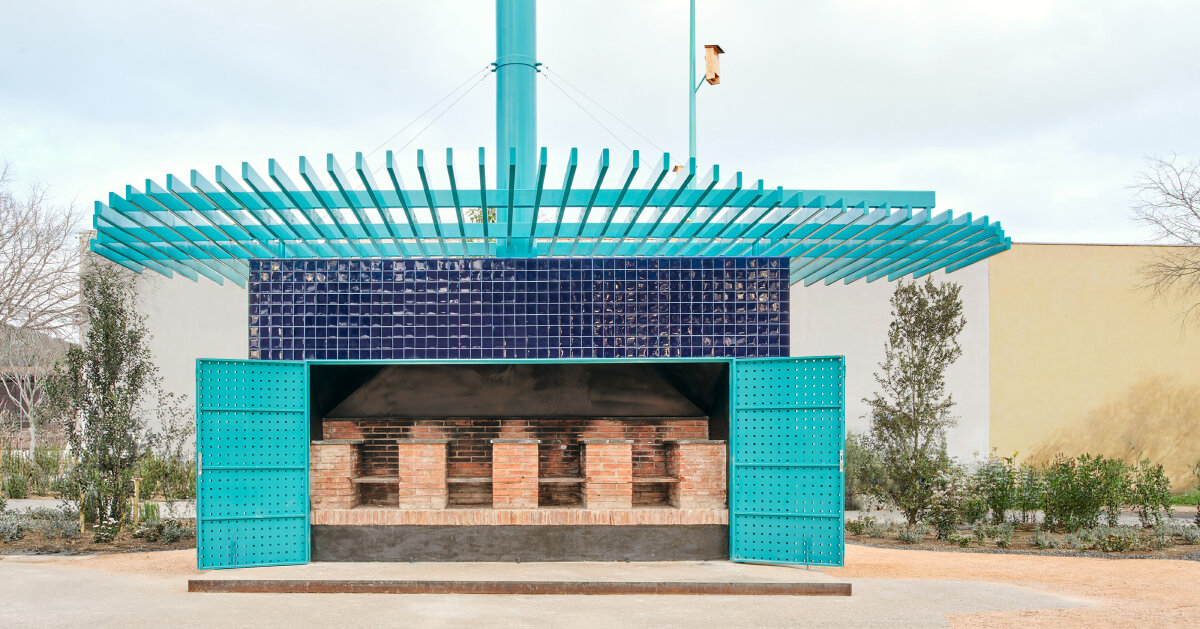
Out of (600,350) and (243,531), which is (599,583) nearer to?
(600,350)

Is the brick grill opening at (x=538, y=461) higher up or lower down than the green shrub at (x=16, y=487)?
higher up

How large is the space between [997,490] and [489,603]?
926 centimetres

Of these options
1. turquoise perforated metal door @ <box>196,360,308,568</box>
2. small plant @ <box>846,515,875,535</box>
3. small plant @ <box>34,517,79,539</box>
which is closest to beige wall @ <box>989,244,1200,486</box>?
small plant @ <box>846,515,875,535</box>

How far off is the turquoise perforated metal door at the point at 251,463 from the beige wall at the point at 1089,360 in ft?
49.2

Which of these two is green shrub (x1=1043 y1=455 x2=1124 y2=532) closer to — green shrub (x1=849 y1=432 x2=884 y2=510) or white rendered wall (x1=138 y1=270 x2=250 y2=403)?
green shrub (x1=849 y1=432 x2=884 y2=510)

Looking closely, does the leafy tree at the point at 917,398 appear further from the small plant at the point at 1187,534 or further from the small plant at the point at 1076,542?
the small plant at the point at 1187,534

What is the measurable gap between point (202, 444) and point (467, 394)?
2.87m

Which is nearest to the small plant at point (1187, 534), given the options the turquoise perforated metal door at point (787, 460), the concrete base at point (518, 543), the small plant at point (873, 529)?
the small plant at point (873, 529)

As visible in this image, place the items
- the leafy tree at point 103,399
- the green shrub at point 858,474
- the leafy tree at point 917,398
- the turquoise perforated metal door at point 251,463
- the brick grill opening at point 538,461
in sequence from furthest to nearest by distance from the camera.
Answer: the green shrub at point 858,474 → the leafy tree at point 917,398 → the leafy tree at point 103,399 → the brick grill opening at point 538,461 → the turquoise perforated metal door at point 251,463

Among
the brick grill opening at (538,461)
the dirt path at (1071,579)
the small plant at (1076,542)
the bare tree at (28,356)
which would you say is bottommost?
the small plant at (1076,542)

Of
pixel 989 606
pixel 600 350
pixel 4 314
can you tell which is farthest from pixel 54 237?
pixel 989 606

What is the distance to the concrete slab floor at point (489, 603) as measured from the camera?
286 inches

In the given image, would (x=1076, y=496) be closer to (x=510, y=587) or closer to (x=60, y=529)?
(x=510, y=587)

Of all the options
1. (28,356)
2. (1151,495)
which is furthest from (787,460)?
(28,356)
